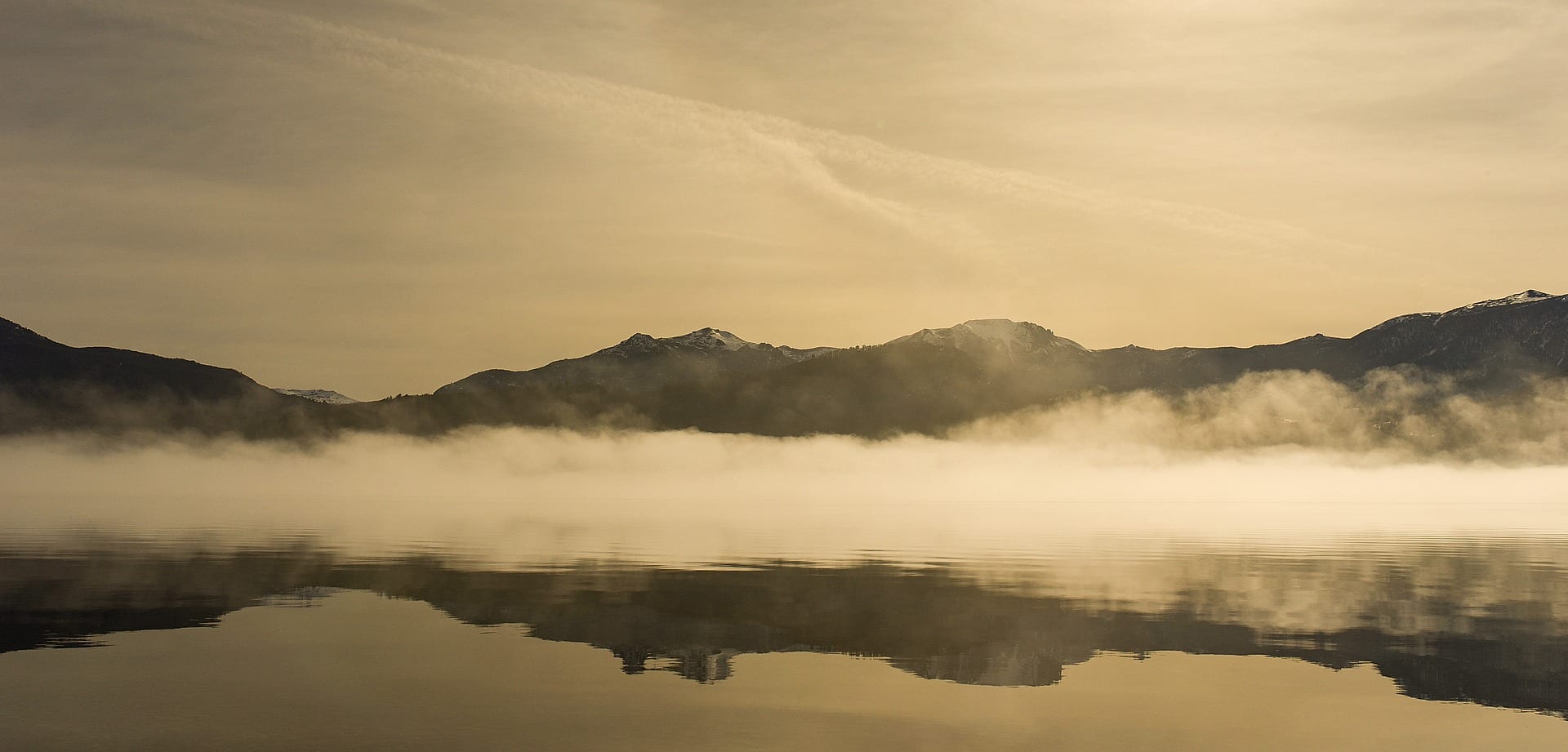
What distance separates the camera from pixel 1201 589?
5978cm

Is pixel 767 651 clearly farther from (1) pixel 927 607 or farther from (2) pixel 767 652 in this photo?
(1) pixel 927 607

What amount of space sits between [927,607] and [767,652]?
13.8 meters

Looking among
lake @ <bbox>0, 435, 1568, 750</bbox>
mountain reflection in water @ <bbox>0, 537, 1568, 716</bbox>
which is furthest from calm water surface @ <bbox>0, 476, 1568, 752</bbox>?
mountain reflection in water @ <bbox>0, 537, 1568, 716</bbox>

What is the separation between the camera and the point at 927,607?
5156 cm

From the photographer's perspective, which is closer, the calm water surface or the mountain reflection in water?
the calm water surface

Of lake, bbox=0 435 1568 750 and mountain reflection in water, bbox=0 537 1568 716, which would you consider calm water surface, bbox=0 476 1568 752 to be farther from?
mountain reflection in water, bbox=0 537 1568 716

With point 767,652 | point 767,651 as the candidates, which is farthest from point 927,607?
point 767,652

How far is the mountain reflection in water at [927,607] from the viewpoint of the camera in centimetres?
3794

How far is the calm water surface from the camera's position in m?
27.5

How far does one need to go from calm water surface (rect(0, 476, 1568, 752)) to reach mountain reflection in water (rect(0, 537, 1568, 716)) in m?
0.26

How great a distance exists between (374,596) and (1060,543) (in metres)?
63.8

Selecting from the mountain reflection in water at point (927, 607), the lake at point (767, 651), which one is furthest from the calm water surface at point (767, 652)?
the mountain reflection in water at point (927, 607)

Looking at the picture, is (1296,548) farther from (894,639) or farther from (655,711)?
(655,711)

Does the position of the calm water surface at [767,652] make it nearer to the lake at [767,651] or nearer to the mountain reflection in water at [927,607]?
the lake at [767,651]
